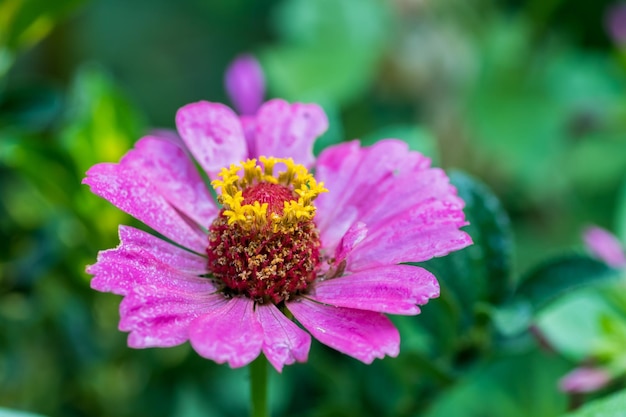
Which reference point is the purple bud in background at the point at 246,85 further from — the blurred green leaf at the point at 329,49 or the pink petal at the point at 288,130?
the blurred green leaf at the point at 329,49

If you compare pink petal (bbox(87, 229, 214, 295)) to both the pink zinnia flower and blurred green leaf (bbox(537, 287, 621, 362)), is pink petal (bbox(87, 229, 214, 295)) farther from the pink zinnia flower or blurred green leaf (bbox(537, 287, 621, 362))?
blurred green leaf (bbox(537, 287, 621, 362))

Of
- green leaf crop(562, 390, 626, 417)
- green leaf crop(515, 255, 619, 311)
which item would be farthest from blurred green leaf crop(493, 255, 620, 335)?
green leaf crop(562, 390, 626, 417)

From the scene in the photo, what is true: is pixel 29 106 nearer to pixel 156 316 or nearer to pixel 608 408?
pixel 156 316

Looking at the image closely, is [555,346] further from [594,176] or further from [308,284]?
[594,176]

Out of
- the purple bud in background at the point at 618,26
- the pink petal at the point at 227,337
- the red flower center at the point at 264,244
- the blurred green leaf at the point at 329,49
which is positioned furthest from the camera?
the blurred green leaf at the point at 329,49

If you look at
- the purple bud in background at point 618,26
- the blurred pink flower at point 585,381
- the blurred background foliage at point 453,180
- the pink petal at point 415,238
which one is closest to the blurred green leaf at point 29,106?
the blurred background foliage at point 453,180

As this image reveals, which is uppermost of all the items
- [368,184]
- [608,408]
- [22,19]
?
[22,19]

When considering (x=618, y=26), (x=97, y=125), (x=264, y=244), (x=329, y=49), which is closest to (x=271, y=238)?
(x=264, y=244)
